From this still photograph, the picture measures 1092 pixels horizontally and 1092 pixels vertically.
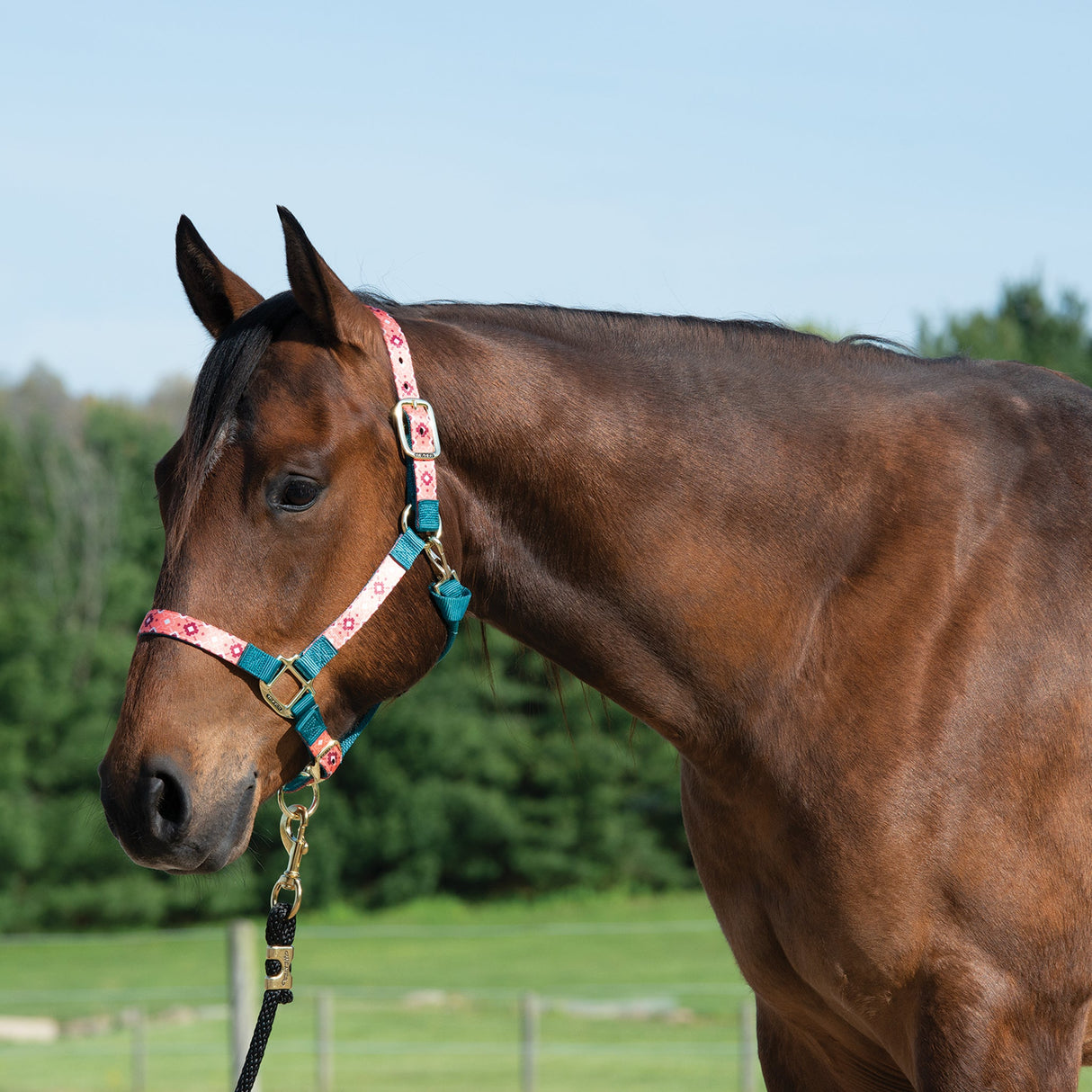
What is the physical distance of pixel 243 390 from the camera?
2.30 meters

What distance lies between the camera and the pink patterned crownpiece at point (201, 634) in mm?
2199

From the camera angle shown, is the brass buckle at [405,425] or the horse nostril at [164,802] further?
the brass buckle at [405,425]

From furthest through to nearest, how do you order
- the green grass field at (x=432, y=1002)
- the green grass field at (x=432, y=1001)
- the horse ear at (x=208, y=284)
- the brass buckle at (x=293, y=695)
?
the green grass field at (x=432, y=1001)
the green grass field at (x=432, y=1002)
the horse ear at (x=208, y=284)
the brass buckle at (x=293, y=695)

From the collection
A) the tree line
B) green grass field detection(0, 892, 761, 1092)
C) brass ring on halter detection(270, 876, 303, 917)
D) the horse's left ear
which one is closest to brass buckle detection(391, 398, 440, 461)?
the horse's left ear

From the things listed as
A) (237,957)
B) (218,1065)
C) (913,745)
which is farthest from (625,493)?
(218,1065)

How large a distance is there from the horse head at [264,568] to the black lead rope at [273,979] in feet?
1.14

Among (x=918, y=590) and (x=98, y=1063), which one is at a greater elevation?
(x=918, y=590)

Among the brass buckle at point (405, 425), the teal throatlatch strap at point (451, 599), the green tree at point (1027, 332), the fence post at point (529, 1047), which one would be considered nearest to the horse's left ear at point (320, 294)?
the brass buckle at point (405, 425)

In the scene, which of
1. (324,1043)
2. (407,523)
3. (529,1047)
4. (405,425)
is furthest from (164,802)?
(324,1043)

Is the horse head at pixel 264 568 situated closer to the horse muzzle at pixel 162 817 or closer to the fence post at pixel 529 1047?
the horse muzzle at pixel 162 817

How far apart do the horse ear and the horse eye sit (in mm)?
494

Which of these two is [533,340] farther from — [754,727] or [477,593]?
[754,727]

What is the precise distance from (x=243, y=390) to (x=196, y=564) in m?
0.33

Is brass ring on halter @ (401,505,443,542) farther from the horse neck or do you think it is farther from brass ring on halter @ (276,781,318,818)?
brass ring on halter @ (276,781,318,818)
